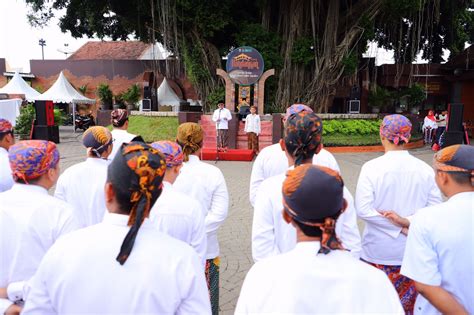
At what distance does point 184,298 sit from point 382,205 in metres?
1.80

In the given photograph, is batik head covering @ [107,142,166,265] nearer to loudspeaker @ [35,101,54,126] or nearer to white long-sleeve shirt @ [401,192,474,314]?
white long-sleeve shirt @ [401,192,474,314]

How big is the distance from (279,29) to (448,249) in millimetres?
16015

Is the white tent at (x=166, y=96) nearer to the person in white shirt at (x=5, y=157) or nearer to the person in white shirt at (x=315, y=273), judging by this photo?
the person in white shirt at (x=5, y=157)

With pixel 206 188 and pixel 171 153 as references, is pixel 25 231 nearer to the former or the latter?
pixel 171 153

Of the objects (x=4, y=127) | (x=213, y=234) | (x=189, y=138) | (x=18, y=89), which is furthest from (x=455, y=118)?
(x=18, y=89)

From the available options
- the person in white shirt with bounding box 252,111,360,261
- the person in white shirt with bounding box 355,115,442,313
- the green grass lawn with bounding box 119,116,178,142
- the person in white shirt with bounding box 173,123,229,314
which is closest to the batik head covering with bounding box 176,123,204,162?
the person in white shirt with bounding box 173,123,229,314

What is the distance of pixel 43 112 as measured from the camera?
46.9 feet

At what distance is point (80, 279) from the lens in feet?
4.35

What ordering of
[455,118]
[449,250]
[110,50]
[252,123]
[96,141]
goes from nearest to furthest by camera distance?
[449,250], [96,141], [455,118], [252,123], [110,50]

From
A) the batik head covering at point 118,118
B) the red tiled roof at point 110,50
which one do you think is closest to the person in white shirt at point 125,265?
the batik head covering at point 118,118

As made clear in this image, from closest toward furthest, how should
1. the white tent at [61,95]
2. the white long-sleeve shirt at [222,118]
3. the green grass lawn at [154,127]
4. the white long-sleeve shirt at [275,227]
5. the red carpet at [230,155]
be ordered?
the white long-sleeve shirt at [275,227] < the red carpet at [230,155] < the white long-sleeve shirt at [222,118] < the green grass lawn at [154,127] < the white tent at [61,95]

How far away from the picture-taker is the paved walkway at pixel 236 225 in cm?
388

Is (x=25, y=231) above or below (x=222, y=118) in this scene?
below

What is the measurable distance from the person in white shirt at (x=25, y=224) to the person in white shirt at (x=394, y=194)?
1.92 metres
